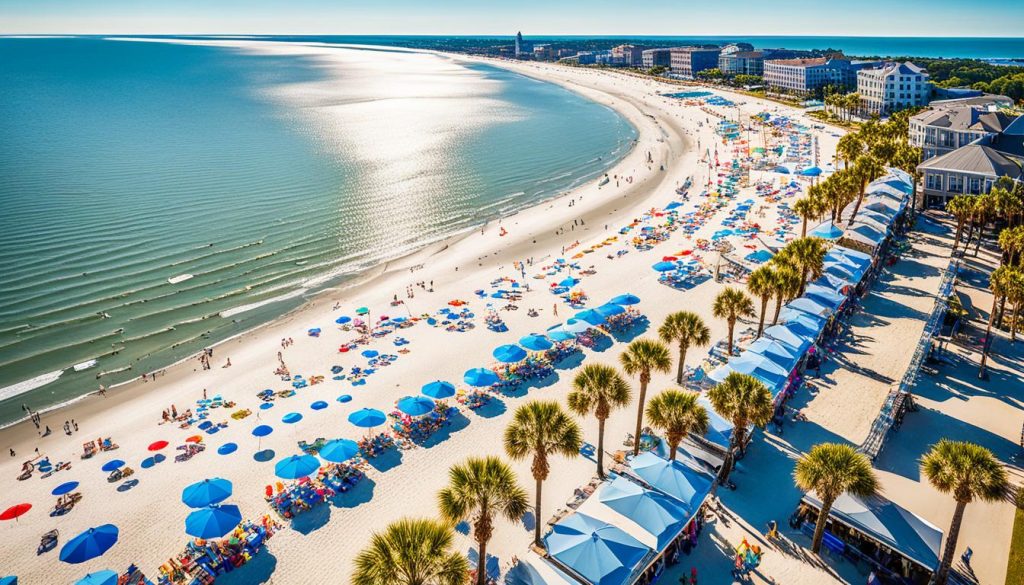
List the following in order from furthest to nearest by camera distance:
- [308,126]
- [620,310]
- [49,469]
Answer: [308,126]
[620,310]
[49,469]

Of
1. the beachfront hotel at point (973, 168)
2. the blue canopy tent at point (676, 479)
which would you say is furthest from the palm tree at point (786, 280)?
the beachfront hotel at point (973, 168)

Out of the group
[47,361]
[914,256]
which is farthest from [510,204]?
[47,361]

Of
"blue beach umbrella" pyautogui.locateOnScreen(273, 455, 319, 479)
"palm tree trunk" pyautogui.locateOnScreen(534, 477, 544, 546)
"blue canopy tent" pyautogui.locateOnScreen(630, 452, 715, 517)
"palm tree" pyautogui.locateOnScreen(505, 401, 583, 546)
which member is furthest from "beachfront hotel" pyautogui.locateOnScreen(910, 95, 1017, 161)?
"blue beach umbrella" pyautogui.locateOnScreen(273, 455, 319, 479)

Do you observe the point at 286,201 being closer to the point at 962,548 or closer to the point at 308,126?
the point at 308,126

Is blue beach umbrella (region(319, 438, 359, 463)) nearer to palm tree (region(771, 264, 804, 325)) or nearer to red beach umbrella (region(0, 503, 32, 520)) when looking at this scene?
red beach umbrella (region(0, 503, 32, 520))

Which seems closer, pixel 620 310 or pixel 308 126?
pixel 620 310

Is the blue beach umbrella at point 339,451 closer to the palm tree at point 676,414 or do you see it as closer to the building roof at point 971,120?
the palm tree at point 676,414
